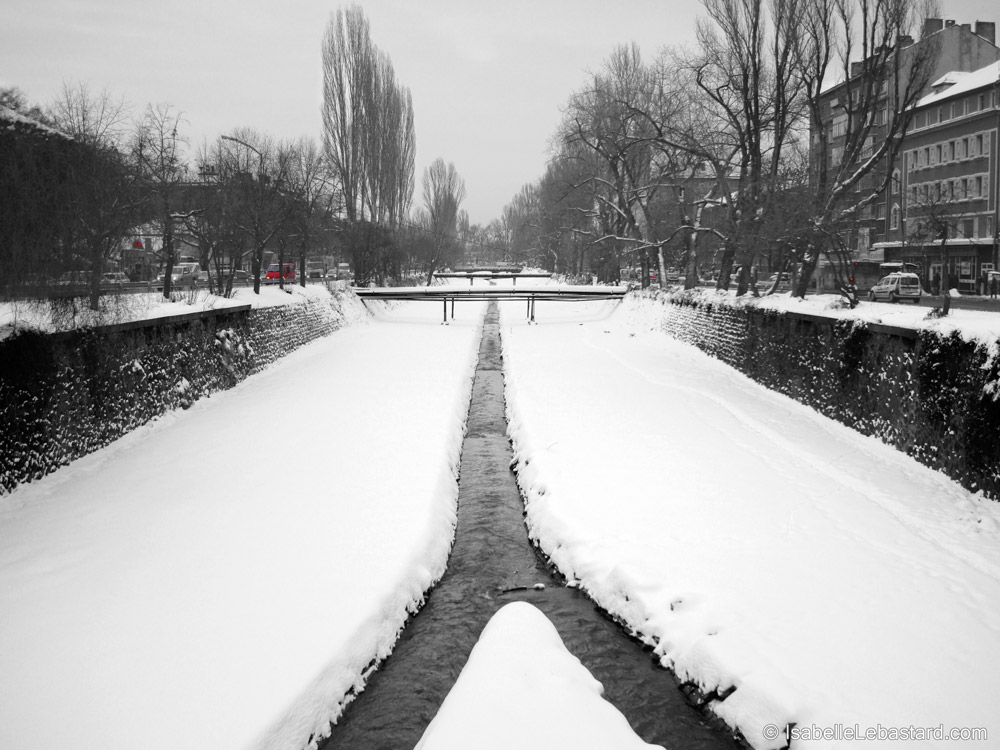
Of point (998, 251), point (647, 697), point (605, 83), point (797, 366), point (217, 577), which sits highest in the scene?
point (605, 83)

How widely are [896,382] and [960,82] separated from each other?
41.1 m

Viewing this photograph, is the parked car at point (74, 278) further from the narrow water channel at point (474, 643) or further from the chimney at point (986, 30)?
the chimney at point (986, 30)

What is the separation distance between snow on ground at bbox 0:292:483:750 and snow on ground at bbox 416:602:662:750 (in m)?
0.77

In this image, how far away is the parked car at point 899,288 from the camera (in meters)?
30.9

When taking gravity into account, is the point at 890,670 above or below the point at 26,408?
below

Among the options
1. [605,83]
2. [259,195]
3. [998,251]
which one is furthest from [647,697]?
[998,251]

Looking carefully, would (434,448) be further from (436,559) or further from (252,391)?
(252,391)

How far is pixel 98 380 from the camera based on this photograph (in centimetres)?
1041

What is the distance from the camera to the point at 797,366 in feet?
48.3

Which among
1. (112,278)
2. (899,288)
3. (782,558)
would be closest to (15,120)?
(112,278)

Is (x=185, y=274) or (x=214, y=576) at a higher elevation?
(x=185, y=274)

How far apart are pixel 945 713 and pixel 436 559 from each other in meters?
4.21

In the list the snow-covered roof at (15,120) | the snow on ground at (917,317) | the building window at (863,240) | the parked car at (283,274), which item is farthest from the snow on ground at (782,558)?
the building window at (863,240)

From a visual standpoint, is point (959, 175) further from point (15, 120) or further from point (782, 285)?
point (15, 120)
